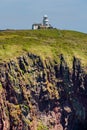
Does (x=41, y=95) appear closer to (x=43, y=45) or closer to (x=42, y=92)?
(x=42, y=92)

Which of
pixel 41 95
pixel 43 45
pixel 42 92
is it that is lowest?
pixel 41 95

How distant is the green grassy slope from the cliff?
1.27 ft

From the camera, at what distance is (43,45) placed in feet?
405

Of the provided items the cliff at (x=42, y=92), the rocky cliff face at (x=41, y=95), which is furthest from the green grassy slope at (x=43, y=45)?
the rocky cliff face at (x=41, y=95)

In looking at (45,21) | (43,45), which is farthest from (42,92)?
(45,21)

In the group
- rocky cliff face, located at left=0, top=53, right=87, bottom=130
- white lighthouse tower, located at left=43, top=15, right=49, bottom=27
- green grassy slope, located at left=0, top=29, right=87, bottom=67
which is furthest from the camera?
white lighthouse tower, located at left=43, top=15, right=49, bottom=27

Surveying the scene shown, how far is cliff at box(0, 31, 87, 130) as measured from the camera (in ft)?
366

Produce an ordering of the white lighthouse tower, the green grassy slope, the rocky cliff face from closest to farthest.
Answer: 1. the rocky cliff face
2. the green grassy slope
3. the white lighthouse tower

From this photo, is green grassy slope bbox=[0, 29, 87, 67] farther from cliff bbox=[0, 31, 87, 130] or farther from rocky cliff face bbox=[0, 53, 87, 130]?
rocky cliff face bbox=[0, 53, 87, 130]

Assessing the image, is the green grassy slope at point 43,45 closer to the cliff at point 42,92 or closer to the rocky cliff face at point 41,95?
the cliff at point 42,92

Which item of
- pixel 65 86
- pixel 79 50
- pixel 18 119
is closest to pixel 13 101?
pixel 18 119

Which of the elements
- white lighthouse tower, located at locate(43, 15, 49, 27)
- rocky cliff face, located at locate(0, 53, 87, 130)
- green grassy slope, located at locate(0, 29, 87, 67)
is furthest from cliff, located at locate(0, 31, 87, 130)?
white lighthouse tower, located at locate(43, 15, 49, 27)

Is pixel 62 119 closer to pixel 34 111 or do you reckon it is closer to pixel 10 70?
pixel 34 111

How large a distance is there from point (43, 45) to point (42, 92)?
430 inches
